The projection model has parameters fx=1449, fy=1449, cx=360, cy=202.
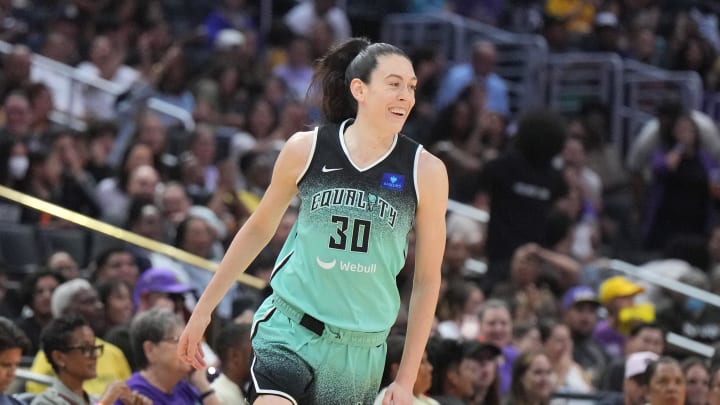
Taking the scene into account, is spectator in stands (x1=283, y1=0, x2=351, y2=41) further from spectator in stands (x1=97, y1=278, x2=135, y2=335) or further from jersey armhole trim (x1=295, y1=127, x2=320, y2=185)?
jersey armhole trim (x1=295, y1=127, x2=320, y2=185)

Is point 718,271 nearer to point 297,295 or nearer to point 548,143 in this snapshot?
point 548,143

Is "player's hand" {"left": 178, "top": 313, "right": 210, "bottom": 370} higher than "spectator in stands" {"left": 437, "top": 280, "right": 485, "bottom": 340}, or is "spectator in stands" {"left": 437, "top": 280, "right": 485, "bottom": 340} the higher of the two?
"player's hand" {"left": 178, "top": 313, "right": 210, "bottom": 370}

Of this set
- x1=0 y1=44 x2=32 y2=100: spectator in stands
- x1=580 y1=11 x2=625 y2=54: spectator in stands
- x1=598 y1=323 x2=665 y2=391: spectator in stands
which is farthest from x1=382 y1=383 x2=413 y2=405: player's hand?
x1=580 y1=11 x2=625 y2=54: spectator in stands

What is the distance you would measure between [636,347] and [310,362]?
5673 millimetres

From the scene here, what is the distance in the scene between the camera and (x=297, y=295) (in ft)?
18.3

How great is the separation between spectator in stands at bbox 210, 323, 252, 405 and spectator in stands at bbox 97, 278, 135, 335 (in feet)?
4.20

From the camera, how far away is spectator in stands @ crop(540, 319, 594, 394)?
10.6 m

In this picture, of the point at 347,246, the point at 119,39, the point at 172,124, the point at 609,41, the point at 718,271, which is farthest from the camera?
the point at 609,41

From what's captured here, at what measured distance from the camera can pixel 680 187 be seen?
1484 cm

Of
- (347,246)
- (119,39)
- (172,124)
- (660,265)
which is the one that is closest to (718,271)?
(660,265)

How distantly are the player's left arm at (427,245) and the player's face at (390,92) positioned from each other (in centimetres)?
21

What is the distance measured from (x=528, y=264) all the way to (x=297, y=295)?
676cm

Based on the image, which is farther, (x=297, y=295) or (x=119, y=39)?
(x=119, y=39)

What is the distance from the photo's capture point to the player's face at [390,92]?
5578 mm
